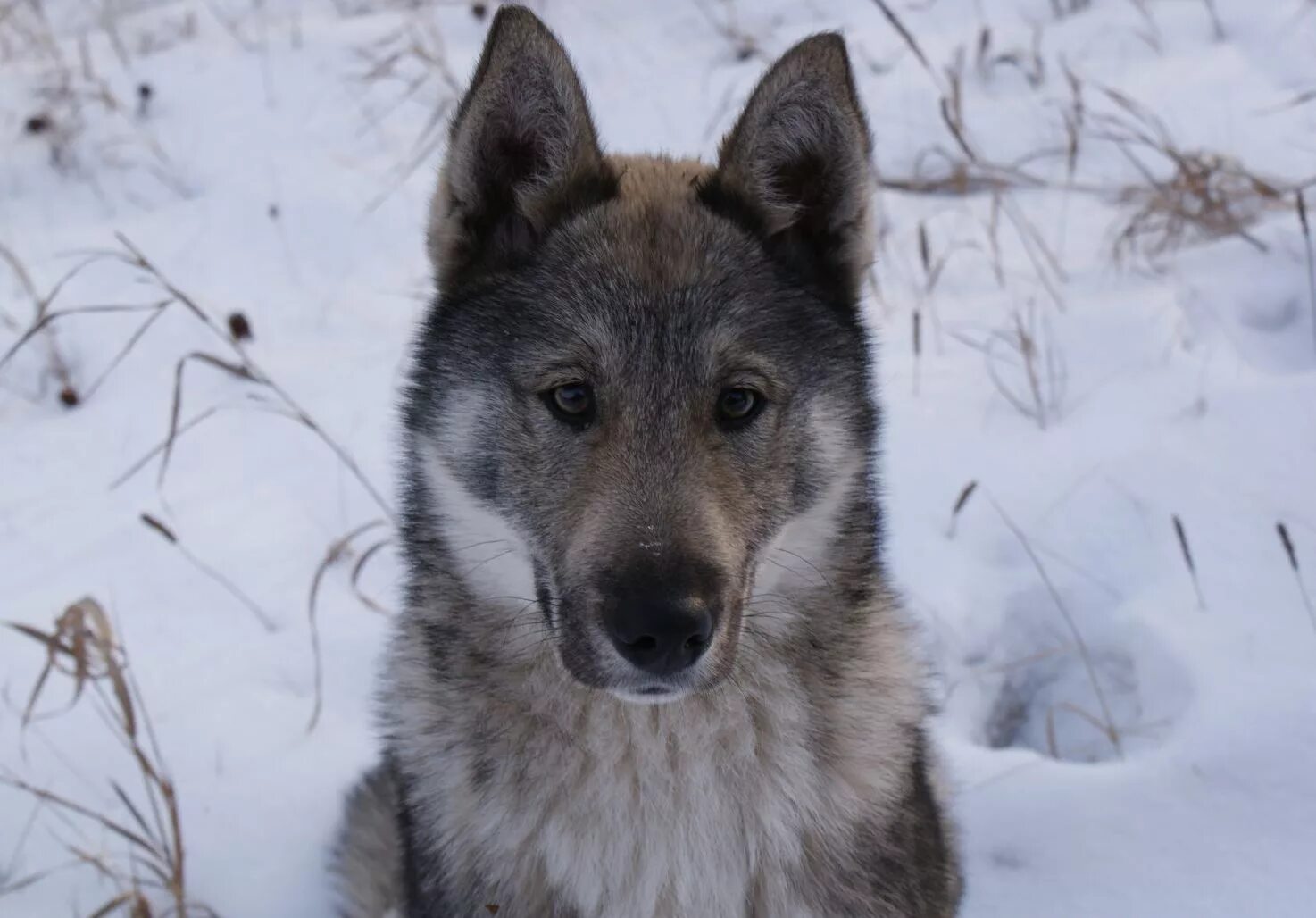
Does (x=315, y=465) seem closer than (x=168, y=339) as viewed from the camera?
Yes

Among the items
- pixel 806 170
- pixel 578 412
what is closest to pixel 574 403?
pixel 578 412

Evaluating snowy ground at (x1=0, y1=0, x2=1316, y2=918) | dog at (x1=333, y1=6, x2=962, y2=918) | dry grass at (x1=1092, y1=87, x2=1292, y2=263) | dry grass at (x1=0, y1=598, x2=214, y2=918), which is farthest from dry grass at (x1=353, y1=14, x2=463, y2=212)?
dog at (x1=333, y1=6, x2=962, y2=918)

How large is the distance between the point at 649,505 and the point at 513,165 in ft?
2.38

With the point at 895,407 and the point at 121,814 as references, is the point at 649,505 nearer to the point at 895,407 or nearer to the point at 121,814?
the point at 121,814

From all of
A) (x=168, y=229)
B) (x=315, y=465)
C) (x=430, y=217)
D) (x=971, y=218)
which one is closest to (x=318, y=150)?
(x=168, y=229)

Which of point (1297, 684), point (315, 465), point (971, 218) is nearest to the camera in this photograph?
point (1297, 684)

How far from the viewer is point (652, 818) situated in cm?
207

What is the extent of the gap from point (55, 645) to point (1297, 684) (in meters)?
2.45

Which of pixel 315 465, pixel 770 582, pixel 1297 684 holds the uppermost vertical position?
pixel 315 465

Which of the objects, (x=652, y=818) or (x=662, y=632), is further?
(x=652, y=818)

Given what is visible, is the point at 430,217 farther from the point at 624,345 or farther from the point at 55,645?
the point at 55,645

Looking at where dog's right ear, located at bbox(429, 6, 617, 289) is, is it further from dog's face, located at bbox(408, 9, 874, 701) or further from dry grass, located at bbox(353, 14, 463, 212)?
dry grass, located at bbox(353, 14, 463, 212)

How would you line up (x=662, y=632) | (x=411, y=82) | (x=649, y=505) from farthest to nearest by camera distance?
(x=411, y=82) < (x=649, y=505) < (x=662, y=632)

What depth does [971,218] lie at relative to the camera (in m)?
4.68
